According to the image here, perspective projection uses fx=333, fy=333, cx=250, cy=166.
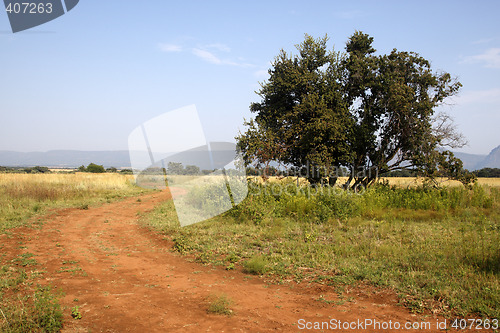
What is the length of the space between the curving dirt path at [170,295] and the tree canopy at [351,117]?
257 inches

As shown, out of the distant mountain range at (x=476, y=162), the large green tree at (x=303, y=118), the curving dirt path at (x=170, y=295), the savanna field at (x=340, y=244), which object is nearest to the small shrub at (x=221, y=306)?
the curving dirt path at (x=170, y=295)

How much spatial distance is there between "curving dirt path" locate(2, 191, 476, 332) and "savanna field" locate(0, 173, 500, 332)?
0.92 feet

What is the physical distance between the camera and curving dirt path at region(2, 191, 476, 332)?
4.24 m

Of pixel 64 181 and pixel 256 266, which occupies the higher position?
pixel 64 181

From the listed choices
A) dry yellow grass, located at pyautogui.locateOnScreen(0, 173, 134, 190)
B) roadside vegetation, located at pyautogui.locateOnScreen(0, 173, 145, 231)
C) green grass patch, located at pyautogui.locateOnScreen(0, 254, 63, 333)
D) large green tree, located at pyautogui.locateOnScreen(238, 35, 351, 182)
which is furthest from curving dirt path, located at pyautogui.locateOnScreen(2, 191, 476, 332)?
dry yellow grass, located at pyautogui.locateOnScreen(0, 173, 134, 190)

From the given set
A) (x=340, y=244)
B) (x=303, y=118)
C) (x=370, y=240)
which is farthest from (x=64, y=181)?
(x=370, y=240)

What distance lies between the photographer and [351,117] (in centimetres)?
1369

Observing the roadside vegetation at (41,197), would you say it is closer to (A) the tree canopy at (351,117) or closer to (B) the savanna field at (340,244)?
(B) the savanna field at (340,244)

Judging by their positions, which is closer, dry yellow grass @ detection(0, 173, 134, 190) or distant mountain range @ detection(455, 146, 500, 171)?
distant mountain range @ detection(455, 146, 500, 171)

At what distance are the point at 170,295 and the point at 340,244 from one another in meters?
4.15

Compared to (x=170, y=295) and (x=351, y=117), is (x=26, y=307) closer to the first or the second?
(x=170, y=295)

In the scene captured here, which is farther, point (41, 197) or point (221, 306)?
point (41, 197)

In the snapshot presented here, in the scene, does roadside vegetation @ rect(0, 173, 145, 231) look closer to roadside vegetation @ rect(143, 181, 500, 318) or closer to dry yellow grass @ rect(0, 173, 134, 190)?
dry yellow grass @ rect(0, 173, 134, 190)

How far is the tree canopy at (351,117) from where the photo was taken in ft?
41.6
